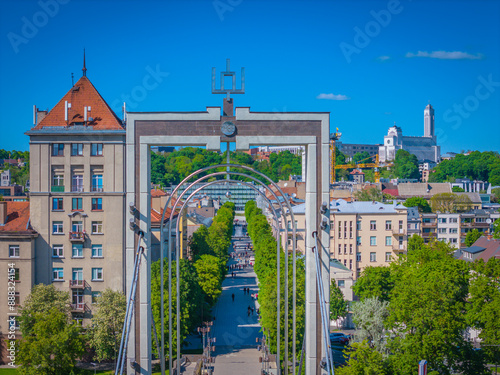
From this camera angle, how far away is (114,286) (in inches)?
1212

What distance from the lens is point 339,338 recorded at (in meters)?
37.1

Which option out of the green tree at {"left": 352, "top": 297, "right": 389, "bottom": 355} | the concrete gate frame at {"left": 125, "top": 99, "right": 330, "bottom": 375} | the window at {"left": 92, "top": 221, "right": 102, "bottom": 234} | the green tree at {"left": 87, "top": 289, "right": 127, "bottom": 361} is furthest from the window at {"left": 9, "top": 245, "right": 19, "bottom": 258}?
the green tree at {"left": 352, "top": 297, "right": 389, "bottom": 355}

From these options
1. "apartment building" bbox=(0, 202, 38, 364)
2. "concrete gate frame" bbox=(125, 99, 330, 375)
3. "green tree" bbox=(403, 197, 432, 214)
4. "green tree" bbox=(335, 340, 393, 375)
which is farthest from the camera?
"green tree" bbox=(403, 197, 432, 214)

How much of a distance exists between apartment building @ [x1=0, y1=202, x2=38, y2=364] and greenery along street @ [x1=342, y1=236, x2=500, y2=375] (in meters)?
17.2

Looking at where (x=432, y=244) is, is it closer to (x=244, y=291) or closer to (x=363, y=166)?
(x=244, y=291)

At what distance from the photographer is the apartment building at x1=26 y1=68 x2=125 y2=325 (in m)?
30.7

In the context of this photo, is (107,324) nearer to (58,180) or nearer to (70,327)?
(70,327)

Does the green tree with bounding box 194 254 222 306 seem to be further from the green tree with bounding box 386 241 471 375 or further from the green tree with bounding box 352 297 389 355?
the green tree with bounding box 386 241 471 375

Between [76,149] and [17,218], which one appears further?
[17,218]

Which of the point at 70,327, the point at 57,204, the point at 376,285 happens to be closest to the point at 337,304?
the point at 376,285

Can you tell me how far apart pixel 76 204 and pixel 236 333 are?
14540mm

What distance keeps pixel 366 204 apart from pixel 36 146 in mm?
30823

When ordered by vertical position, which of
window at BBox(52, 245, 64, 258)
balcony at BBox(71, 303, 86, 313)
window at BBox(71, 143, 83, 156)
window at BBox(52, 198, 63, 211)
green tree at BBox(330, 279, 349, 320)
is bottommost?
green tree at BBox(330, 279, 349, 320)

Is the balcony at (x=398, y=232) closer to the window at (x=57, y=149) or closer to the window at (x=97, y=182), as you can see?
the window at (x=97, y=182)
